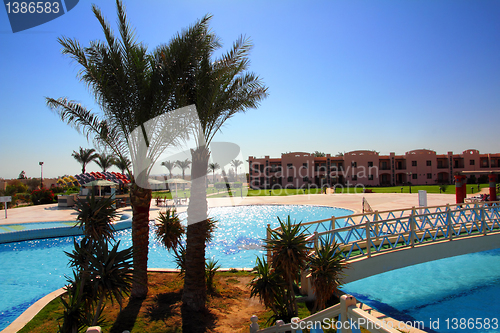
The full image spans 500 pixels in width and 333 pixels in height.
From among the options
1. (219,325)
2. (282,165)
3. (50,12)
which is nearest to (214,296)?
(219,325)

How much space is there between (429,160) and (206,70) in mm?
60918

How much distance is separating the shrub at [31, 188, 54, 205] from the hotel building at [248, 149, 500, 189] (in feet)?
116

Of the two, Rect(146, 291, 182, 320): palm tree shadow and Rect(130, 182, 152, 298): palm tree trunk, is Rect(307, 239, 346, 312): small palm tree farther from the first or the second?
Rect(130, 182, 152, 298): palm tree trunk

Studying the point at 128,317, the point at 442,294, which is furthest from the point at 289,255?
the point at 442,294

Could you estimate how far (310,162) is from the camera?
56.6m

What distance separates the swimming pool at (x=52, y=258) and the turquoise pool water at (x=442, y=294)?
4496 millimetres

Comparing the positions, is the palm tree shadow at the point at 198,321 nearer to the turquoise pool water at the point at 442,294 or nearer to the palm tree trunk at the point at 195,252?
the palm tree trunk at the point at 195,252

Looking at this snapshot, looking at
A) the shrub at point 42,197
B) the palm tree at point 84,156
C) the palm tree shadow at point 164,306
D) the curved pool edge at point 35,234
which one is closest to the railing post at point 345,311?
the palm tree shadow at point 164,306

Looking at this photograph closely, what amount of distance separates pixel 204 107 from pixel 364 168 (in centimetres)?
5473

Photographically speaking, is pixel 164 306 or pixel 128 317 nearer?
pixel 128 317

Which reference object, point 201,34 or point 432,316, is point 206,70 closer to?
point 201,34

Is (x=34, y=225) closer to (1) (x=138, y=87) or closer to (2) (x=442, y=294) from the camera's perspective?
(1) (x=138, y=87)

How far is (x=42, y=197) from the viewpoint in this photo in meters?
28.2

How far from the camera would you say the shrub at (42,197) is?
2795 centimetres
